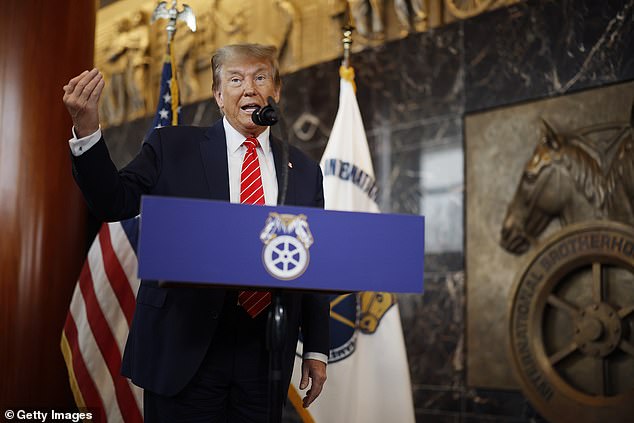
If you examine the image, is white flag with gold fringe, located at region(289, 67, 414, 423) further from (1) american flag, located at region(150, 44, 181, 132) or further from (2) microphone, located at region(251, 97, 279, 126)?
(2) microphone, located at region(251, 97, 279, 126)

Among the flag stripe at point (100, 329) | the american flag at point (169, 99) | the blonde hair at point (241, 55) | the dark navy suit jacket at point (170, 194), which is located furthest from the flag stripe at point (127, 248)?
the blonde hair at point (241, 55)

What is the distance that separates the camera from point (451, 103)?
595cm

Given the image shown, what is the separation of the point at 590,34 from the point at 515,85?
58cm

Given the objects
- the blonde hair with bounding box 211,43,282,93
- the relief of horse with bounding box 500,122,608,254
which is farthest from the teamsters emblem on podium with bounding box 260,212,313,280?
the relief of horse with bounding box 500,122,608,254

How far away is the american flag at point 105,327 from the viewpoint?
13.4ft

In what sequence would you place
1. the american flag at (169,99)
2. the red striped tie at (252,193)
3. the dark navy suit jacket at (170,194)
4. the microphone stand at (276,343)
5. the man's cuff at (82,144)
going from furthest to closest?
the american flag at (169,99) < the red striped tie at (252,193) < the dark navy suit jacket at (170,194) < the man's cuff at (82,144) < the microphone stand at (276,343)

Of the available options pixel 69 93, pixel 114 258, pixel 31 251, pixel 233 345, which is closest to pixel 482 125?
pixel 114 258

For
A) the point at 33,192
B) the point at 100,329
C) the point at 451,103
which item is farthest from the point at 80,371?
the point at 451,103

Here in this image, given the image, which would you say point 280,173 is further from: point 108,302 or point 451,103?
point 451,103

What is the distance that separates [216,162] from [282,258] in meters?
0.71

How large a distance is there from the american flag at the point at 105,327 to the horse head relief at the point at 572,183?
2.38m

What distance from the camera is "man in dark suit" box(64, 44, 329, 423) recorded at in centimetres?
243

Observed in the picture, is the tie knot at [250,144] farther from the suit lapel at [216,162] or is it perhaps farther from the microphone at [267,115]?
the microphone at [267,115]

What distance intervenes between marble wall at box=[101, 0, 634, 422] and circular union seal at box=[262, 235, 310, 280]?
3.61 metres
